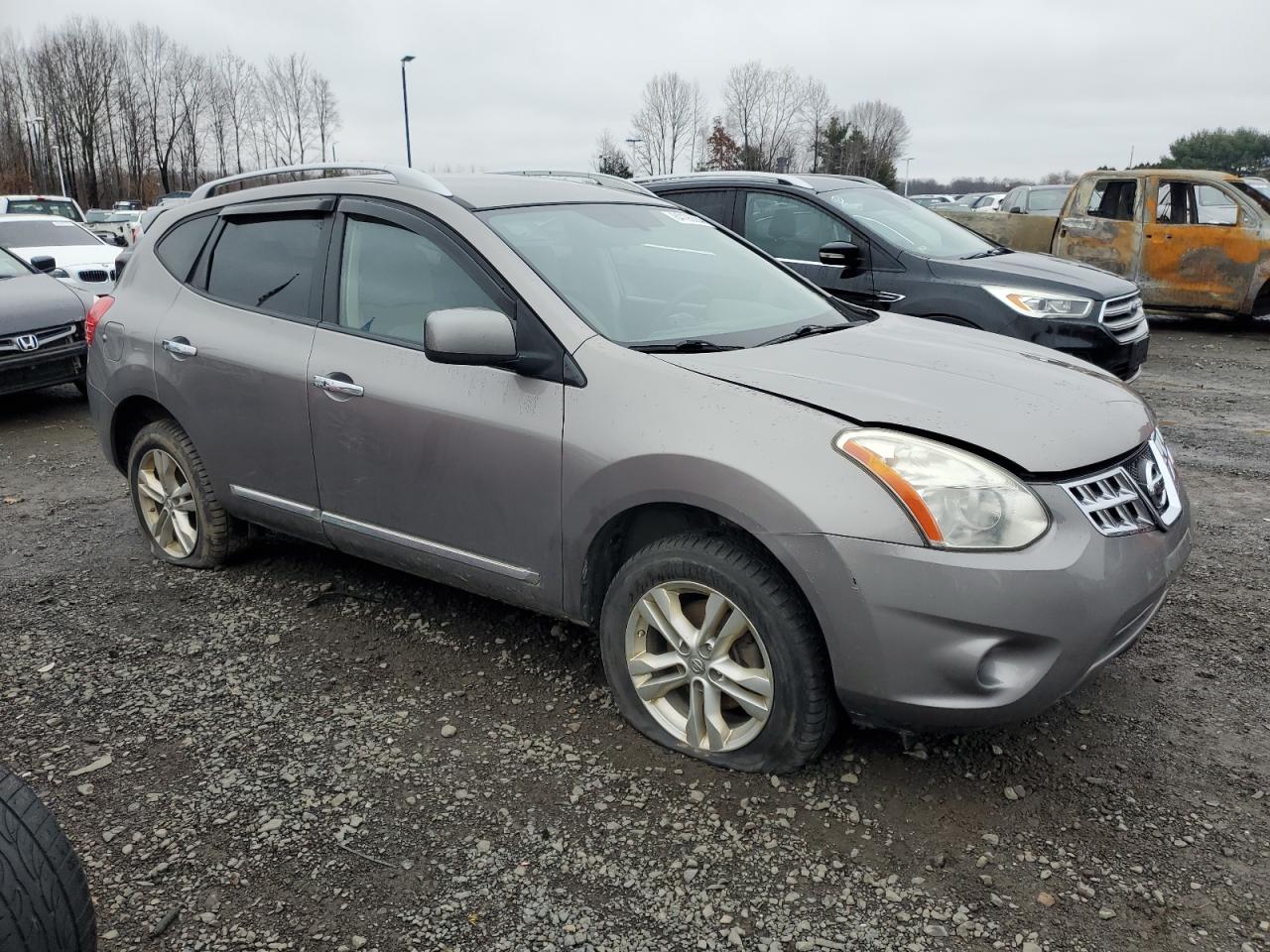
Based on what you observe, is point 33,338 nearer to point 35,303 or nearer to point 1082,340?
point 35,303

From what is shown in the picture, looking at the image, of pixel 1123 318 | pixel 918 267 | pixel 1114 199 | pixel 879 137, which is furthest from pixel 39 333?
pixel 879 137

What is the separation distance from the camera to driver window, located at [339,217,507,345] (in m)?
3.40

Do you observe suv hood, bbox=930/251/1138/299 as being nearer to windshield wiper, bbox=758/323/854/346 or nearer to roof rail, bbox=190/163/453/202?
windshield wiper, bbox=758/323/854/346

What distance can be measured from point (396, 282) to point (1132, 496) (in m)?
2.48

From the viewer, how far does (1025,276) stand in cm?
693

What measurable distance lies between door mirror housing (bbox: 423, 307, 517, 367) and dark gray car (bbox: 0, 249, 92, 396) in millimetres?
6193

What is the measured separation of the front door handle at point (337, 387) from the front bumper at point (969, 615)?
1.69 m

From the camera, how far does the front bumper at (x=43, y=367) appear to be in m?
7.65

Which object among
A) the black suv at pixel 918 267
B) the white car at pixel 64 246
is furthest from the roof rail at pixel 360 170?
the white car at pixel 64 246

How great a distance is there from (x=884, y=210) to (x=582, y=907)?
6394mm

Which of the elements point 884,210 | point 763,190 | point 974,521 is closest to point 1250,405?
point 884,210

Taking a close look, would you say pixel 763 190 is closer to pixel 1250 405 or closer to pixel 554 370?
pixel 1250 405

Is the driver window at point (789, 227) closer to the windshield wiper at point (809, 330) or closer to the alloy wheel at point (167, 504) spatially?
the windshield wiper at point (809, 330)

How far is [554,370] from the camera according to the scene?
120 inches
